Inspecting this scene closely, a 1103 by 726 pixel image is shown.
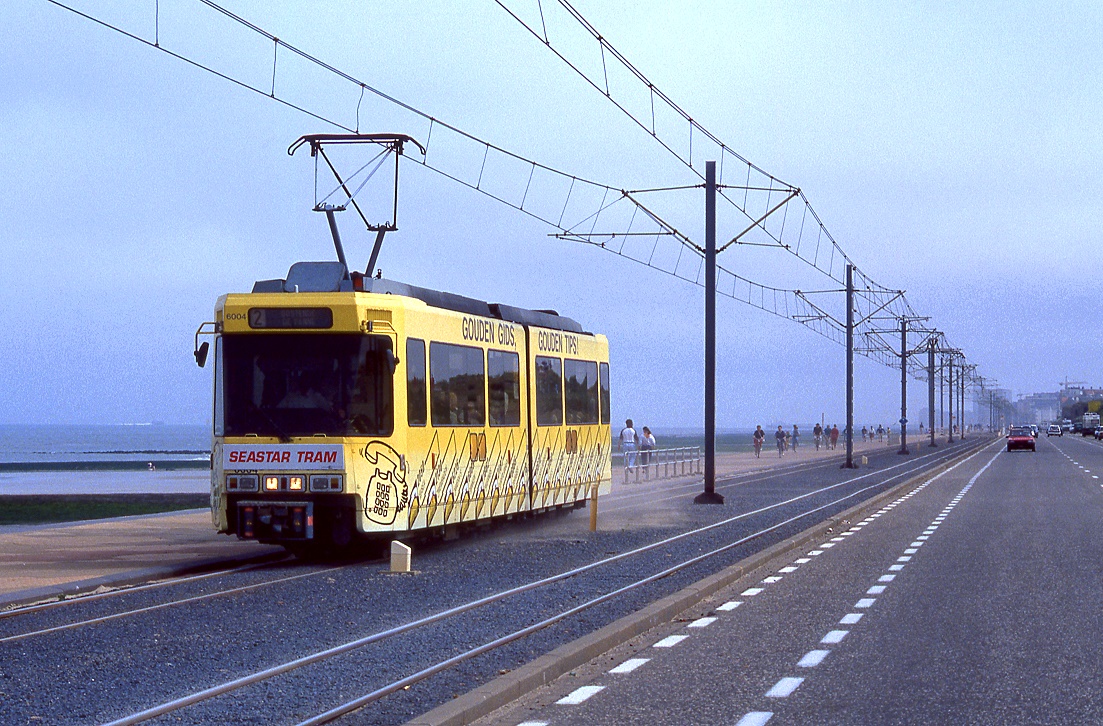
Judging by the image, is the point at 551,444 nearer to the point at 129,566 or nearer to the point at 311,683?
the point at 129,566

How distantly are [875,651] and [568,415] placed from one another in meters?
16.7

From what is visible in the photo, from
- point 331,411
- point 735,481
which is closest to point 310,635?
point 331,411

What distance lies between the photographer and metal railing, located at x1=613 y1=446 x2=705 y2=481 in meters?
45.8

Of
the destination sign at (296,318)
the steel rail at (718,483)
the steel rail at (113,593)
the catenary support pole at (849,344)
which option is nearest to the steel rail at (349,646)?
the steel rail at (113,593)

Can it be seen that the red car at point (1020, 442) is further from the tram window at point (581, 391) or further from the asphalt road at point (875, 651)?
the asphalt road at point (875, 651)

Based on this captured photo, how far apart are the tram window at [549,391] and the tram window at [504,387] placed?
1145mm

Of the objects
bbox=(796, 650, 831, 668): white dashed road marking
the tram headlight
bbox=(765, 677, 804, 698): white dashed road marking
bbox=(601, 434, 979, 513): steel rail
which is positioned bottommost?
bbox=(601, 434, 979, 513): steel rail

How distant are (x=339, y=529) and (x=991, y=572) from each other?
7.87 metres

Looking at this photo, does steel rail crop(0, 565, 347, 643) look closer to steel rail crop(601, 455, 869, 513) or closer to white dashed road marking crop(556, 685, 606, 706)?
white dashed road marking crop(556, 685, 606, 706)

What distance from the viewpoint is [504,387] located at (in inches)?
939

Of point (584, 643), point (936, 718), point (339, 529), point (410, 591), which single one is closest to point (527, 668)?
point (584, 643)

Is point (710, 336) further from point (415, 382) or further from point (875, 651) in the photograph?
point (875, 651)

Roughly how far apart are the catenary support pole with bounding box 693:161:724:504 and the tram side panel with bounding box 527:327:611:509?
9.68ft

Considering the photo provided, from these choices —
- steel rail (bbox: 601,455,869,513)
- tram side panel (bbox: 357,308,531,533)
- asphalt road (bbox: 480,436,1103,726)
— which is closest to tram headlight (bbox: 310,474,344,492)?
tram side panel (bbox: 357,308,531,533)
